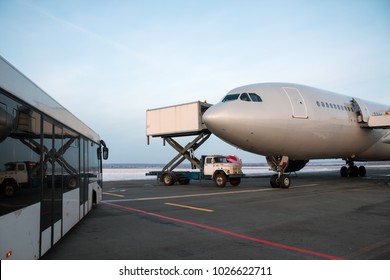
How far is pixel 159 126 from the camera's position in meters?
25.5

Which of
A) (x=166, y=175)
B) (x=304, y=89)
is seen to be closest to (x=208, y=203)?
(x=304, y=89)

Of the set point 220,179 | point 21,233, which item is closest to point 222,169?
point 220,179

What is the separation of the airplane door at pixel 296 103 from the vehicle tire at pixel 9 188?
1366 centimetres

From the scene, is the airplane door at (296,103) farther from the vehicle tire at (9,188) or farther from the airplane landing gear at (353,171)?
the airplane landing gear at (353,171)

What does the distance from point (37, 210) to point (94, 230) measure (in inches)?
126

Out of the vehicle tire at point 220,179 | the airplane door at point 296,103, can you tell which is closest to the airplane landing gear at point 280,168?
the airplane door at point 296,103

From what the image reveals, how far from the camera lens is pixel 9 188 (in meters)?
3.69

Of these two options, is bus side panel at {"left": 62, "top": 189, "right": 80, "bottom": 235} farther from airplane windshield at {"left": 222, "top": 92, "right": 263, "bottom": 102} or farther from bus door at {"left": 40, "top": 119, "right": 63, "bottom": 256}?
airplane windshield at {"left": 222, "top": 92, "right": 263, "bottom": 102}

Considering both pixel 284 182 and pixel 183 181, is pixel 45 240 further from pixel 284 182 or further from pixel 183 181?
pixel 183 181

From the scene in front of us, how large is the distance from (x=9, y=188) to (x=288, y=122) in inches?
529

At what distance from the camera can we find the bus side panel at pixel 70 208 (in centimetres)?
643

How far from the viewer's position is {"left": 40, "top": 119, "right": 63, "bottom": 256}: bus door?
5.04 m
